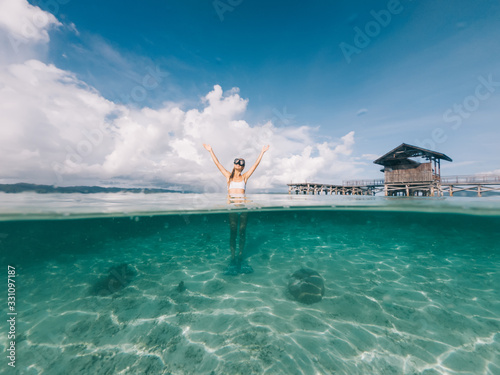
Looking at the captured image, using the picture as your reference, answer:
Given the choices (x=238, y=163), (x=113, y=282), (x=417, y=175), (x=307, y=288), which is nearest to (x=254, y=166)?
(x=238, y=163)

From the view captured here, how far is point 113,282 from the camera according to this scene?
7.75m

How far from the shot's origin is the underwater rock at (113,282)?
752cm

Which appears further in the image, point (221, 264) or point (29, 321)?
point (221, 264)

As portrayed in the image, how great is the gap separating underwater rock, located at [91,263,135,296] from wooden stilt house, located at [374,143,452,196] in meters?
32.4

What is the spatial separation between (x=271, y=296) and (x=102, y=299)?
6.19 meters

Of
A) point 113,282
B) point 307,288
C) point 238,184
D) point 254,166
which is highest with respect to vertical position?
point 254,166

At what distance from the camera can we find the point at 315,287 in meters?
6.84

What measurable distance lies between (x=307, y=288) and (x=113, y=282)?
752cm

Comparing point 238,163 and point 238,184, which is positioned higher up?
point 238,163

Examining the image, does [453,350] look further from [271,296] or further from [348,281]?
[271,296]

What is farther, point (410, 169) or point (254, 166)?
point (410, 169)

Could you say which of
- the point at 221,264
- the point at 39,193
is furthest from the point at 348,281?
the point at 39,193

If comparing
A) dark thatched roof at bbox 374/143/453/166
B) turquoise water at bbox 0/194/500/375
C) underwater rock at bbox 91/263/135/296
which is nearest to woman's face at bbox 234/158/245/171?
turquoise water at bbox 0/194/500/375

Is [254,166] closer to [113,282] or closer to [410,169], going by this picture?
[113,282]
